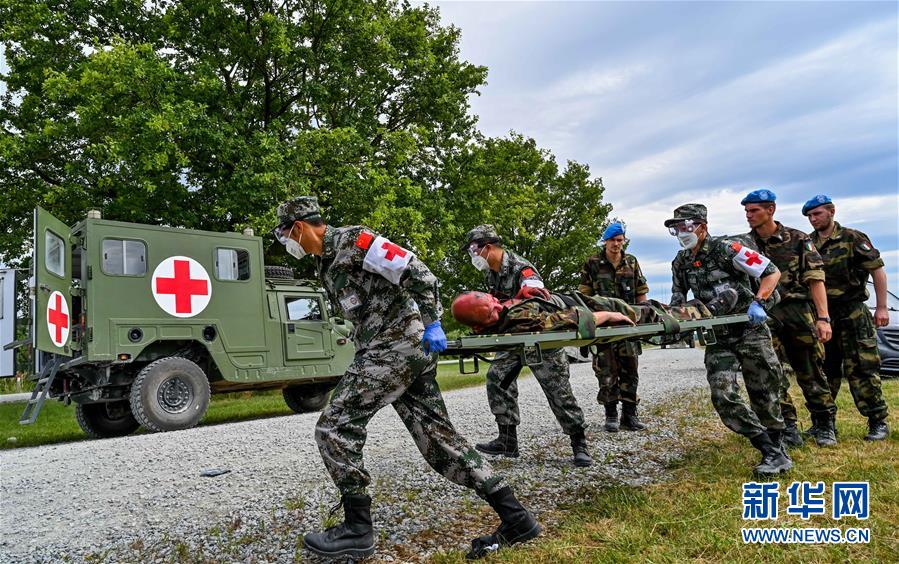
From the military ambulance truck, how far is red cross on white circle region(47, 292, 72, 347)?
0.01 metres

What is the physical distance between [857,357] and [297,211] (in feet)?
15.7

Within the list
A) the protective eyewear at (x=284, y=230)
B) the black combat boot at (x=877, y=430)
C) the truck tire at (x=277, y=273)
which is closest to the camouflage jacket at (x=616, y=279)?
the black combat boot at (x=877, y=430)

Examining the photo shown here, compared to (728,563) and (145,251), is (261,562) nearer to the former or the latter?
(728,563)

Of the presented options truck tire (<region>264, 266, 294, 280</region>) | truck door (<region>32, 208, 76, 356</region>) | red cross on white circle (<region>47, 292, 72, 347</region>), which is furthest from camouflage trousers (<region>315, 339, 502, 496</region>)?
truck tire (<region>264, 266, 294, 280</region>)

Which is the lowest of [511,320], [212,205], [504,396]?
[504,396]

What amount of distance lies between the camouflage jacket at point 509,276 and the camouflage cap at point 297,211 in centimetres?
178

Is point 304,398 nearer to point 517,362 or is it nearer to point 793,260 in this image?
point 517,362

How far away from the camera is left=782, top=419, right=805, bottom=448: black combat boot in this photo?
4855 mm

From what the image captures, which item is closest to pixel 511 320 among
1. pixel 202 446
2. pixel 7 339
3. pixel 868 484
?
pixel 868 484

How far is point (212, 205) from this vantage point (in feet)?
39.1

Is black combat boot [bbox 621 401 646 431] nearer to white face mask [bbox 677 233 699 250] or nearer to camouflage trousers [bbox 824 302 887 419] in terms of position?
camouflage trousers [bbox 824 302 887 419]

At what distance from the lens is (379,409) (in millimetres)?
2912

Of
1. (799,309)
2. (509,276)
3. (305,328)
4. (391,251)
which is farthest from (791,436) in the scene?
(305,328)

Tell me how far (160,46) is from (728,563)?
46.6 feet
